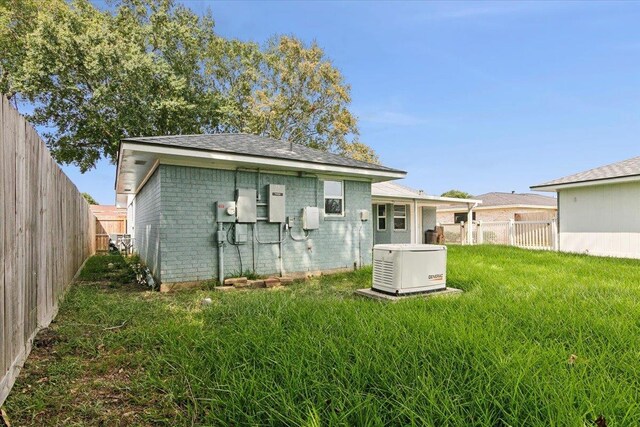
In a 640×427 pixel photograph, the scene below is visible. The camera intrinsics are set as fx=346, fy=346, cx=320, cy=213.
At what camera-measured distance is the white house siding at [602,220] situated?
33.7 feet

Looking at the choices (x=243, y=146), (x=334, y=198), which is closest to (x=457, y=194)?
(x=334, y=198)

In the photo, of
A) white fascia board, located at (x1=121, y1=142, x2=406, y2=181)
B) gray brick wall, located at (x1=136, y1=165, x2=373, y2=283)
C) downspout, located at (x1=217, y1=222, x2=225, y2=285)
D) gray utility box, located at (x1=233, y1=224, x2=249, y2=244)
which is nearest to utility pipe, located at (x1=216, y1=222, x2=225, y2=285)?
downspout, located at (x1=217, y1=222, x2=225, y2=285)

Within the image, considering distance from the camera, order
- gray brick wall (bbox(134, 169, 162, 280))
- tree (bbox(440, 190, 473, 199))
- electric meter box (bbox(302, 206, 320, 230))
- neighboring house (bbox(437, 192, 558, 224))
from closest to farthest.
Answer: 1. gray brick wall (bbox(134, 169, 162, 280))
2. electric meter box (bbox(302, 206, 320, 230))
3. neighboring house (bbox(437, 192, 558, 224))
4. tree (bbox(440, 190, 473, 199))

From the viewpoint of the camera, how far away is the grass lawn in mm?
1872

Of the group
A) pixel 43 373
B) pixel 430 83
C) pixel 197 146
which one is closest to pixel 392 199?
pixel 430 83

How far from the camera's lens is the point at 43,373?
110 inches

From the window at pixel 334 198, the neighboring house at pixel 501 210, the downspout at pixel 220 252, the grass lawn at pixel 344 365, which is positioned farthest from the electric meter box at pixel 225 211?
the neighboring house at pixel 501 210

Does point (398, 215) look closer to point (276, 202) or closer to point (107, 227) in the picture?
point (276, 202)

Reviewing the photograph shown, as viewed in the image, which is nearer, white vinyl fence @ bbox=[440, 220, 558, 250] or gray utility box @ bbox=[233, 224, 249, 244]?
gray utility box @ bbox=[233, 224, 249, 244]

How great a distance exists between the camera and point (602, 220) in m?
11.1

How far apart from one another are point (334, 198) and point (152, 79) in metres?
11.5

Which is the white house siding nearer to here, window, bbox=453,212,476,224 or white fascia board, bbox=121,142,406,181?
white fascia board, bbox=121,142,406,181

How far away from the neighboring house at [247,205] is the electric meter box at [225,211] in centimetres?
2

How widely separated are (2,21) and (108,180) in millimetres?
7426
